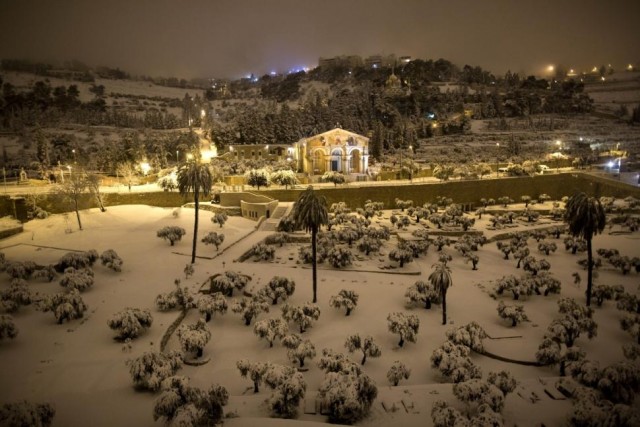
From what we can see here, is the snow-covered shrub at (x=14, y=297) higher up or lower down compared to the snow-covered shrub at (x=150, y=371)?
higher up

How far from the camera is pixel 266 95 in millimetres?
148125

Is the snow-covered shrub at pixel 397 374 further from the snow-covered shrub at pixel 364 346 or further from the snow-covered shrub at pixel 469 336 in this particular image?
the snow-covered shrub at pixel 469 336

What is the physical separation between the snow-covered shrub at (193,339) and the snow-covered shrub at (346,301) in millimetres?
7095

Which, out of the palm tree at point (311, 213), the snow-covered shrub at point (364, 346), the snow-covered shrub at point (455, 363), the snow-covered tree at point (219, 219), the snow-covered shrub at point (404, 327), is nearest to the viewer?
the snow-covered shrub at point (455, 363)

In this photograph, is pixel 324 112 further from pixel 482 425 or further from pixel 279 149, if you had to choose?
pixel 482 425

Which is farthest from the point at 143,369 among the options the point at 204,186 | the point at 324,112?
the point at 324,112

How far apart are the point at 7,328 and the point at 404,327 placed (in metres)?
16.8

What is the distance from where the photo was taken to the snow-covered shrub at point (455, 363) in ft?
54.9

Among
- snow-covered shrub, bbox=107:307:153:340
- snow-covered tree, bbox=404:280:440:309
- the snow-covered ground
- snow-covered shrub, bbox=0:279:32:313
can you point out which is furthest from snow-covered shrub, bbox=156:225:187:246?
snow-covered tree, bbox=404:280:440:309

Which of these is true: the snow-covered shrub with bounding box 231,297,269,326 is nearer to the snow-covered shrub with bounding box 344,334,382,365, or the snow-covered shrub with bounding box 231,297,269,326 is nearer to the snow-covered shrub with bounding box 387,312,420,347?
the snow-covered shrub with bounding box 344,334,382,365

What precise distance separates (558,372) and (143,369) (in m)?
16.5

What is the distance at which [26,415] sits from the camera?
40.0ft

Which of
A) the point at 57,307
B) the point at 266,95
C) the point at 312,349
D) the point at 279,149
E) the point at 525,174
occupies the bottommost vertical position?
the point at 312,349

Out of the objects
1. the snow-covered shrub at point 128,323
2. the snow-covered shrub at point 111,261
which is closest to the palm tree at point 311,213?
the snow-covered shrub at point 128,323
